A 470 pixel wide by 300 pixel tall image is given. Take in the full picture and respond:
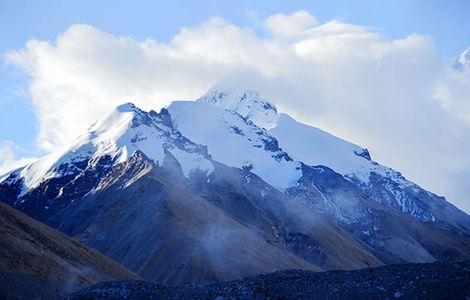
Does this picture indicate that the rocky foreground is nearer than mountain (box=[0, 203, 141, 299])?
Yes

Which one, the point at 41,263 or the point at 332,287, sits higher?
the point at 332,287

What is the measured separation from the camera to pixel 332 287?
3847 centimetres

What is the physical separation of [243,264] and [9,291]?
8821 centimetres

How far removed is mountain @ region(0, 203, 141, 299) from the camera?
68562 millimetres

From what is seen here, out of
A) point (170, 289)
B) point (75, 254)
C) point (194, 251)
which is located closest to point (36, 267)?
point (75, 254)

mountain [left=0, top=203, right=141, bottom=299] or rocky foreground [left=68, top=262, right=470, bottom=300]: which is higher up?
rocky foreground [left=68, top=262, right=470, bottom=300]

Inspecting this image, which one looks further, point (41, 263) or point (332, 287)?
point (41, 263)

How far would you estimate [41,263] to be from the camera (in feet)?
255

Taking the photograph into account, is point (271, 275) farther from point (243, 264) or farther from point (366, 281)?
point (243, 264)

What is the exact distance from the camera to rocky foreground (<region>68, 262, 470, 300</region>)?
3634 cm

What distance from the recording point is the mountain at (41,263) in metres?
68.6

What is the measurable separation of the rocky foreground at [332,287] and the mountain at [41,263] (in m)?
26.0

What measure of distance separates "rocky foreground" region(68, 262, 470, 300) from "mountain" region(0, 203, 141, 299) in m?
26.0

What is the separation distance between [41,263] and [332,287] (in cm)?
4851
